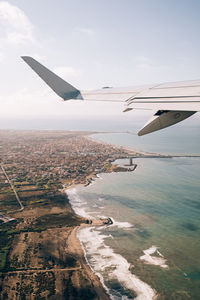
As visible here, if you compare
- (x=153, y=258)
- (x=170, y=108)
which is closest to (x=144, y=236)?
(x=153, y=258)

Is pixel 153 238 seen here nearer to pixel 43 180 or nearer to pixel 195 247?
pixel 195 247

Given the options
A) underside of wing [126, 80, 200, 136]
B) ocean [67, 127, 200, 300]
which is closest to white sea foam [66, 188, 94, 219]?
ocean [67, 127, 200, 300]

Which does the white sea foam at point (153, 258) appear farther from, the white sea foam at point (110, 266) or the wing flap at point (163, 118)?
the wing flap at point (163, 118)

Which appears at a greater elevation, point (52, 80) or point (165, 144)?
point (52, 80)

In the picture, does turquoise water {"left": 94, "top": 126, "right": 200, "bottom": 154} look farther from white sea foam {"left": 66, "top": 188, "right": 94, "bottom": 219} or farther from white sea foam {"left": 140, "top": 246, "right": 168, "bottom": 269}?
white sea foam {"left": 140, "top": 246, "right": 168, "bottom": 269}

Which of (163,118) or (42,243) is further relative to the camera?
(42,243)

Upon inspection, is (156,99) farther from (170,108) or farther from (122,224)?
(122,224)

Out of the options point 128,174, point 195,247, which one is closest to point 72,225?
point 195,247

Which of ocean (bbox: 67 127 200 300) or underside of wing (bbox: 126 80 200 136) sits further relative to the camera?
ocean (bbox: 67 127 200 300)
